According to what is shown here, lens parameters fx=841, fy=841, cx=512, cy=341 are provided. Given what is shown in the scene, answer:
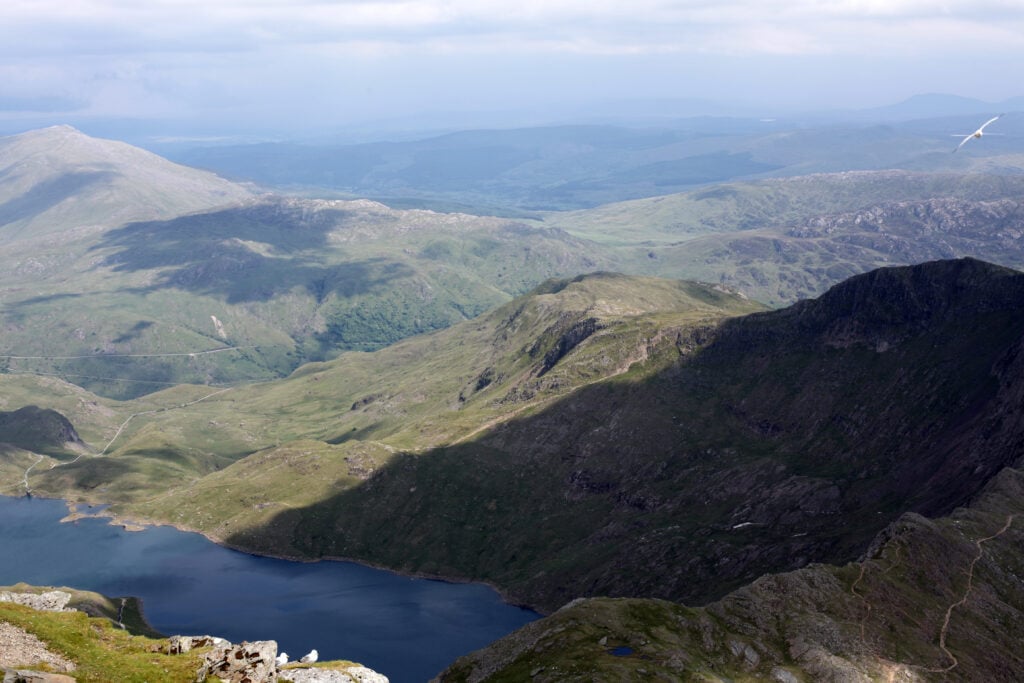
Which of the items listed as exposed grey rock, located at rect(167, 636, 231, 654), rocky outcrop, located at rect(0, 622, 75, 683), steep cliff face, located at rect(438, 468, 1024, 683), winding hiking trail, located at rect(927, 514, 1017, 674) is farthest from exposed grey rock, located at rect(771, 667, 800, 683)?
rocky outcrop, located at rect(0, 622, 75, 683)

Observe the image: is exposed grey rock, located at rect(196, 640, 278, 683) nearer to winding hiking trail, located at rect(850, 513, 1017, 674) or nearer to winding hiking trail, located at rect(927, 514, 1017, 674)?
winding hiking trail, located at rect(850, 513, 1017, 674)

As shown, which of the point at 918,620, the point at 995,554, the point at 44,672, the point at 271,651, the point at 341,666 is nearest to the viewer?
the point at 44,672

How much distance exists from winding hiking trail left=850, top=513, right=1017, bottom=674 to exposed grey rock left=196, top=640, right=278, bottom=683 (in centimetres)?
9689

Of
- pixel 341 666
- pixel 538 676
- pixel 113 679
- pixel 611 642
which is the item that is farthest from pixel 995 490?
pixel 113 679

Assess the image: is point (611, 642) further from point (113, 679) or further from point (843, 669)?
point (113, 679)

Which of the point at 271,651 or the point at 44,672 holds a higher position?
the point at 44,672

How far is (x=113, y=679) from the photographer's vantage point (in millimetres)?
78875

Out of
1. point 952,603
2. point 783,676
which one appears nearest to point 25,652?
point 783,676

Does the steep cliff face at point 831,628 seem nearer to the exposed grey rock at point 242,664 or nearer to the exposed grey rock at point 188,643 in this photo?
the exposed grey rock at point 242,664

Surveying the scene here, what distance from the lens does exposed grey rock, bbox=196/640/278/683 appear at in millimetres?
85375

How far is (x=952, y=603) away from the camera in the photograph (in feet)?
500

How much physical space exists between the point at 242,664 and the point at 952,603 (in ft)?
416

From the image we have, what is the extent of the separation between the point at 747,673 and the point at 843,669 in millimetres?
14393

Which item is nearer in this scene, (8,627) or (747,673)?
(8,627)
